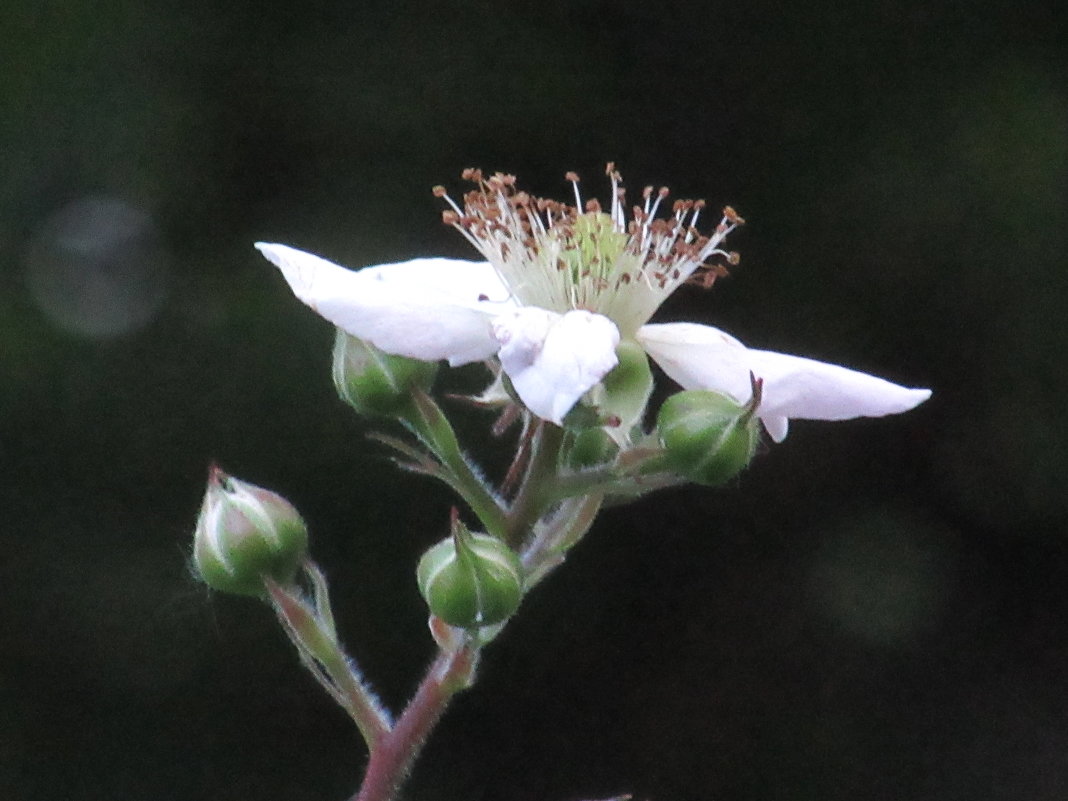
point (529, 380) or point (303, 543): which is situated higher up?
point (529, 380)

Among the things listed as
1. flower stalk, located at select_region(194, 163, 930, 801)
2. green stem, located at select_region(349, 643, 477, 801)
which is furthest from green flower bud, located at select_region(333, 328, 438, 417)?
green stem, located at select_region(349, 643, 477, 801)

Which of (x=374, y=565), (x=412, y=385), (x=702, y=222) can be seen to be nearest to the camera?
(x=412, y=385)

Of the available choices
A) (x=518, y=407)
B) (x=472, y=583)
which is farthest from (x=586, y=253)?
(x=472, y=583)

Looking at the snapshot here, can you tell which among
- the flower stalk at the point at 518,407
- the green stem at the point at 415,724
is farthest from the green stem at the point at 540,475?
the green stem at the point at 415,724

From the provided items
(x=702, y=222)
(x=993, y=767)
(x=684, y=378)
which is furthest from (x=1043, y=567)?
(x=684, y=378)

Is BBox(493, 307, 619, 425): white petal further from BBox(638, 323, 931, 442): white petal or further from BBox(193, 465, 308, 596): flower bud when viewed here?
BBox(193, 465, 308, 596): flower bud

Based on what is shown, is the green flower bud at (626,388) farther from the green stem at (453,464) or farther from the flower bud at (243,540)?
the flower bud at (243,540)

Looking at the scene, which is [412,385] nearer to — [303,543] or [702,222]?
[303,543]
